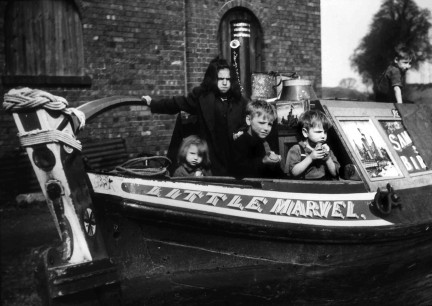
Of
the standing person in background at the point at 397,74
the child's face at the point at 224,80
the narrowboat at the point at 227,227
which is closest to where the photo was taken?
the narrowboat at the point at 227,227

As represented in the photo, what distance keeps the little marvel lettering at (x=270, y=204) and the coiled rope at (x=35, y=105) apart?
80 centimetres

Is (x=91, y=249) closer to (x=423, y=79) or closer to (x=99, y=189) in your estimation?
(x=99, y=189)

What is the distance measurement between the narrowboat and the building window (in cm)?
396

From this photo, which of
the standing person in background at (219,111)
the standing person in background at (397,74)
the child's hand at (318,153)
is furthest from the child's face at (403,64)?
the child's hand at (318,153)

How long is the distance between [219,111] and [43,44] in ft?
13.7

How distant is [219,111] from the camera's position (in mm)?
5074

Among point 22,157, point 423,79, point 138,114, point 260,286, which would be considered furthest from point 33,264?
point 423,79

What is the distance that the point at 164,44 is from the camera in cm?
932

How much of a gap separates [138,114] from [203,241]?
17.3ft

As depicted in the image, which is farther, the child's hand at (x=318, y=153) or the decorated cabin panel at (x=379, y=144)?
the decorated cabin panel at (x=379, y=144)

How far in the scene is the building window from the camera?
7805 millimetres

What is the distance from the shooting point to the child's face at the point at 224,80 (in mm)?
4953

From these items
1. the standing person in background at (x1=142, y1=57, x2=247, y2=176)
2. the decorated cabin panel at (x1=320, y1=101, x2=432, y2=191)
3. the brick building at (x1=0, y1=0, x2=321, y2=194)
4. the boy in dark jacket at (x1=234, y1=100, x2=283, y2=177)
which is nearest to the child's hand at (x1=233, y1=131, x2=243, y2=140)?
the boy in dark jacket at (x1=234, y1=100, x2=283, y2=177)

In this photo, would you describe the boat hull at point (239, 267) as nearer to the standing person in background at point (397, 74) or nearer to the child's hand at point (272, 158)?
the child's hand at point (272, 158)
